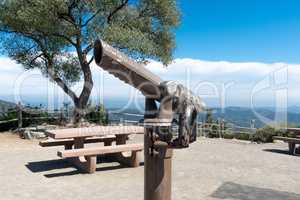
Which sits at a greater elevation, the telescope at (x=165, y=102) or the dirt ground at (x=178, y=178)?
the telescope at (x=165, y=102)

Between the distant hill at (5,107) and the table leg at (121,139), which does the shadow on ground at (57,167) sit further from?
the distant hill at (5,107)

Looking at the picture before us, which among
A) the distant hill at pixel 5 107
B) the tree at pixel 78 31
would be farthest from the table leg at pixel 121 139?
the distant hill at pixel 5 107

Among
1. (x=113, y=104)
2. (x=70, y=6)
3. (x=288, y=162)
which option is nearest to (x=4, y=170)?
(x=288, y=162)

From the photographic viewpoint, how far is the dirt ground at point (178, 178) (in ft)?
19.1

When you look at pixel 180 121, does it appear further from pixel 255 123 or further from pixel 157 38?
pixel 157 38

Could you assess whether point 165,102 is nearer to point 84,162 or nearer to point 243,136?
point 84,162

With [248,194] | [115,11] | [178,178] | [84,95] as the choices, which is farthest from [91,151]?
[115,11]

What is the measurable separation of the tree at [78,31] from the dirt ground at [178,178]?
575 cm

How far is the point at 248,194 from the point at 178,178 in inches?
61.0

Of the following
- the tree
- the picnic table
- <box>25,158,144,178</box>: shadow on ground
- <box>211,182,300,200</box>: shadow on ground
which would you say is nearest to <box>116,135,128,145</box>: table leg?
the picnic table

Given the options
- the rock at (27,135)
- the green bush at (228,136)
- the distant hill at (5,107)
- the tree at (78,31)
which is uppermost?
the tree at (78,31)

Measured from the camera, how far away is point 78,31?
46.2 ft

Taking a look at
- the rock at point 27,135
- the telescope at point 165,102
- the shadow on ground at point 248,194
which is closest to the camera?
the telescope at point 165,102

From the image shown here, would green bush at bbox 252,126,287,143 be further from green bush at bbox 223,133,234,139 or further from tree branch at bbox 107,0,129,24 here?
tree branch at bbox 107,0,129,24
